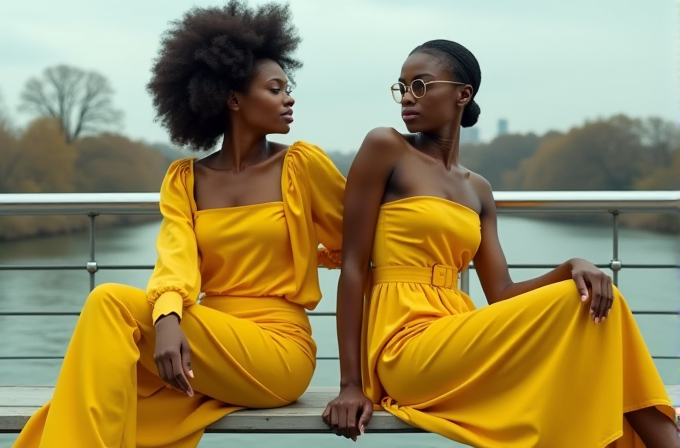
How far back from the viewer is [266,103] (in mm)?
2828

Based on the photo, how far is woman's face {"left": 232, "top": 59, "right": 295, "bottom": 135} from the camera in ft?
9.29

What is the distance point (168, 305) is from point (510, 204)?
4.72ft

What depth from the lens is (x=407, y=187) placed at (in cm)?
275

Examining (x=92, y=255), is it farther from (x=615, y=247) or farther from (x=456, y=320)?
(x=615, y=247)

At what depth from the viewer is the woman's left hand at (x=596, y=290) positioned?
2.37m

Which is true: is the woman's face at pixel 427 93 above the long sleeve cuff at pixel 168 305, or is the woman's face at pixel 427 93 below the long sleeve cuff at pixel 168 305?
above

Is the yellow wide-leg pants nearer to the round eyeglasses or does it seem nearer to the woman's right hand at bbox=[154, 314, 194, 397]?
the woman's right hand at bbox=[154, 314, 194, 397]

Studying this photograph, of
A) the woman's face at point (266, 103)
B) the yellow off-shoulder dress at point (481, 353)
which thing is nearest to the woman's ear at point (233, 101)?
the woman's face at point (266, 103)

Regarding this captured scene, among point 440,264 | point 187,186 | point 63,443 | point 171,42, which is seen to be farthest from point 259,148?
point 63,443

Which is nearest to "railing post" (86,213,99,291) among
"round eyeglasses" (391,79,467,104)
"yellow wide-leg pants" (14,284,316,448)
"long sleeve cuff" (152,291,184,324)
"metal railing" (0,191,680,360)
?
"metal railing" (0,191,680,360)

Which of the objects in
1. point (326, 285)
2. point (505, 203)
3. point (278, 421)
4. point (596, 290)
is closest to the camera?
point (596, 290)

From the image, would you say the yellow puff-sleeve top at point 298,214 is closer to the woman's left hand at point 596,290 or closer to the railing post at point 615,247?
the woman's left hand at point 596,290

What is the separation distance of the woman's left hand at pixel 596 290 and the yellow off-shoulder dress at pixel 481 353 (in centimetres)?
3

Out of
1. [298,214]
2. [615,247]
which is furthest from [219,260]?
[615,247]
